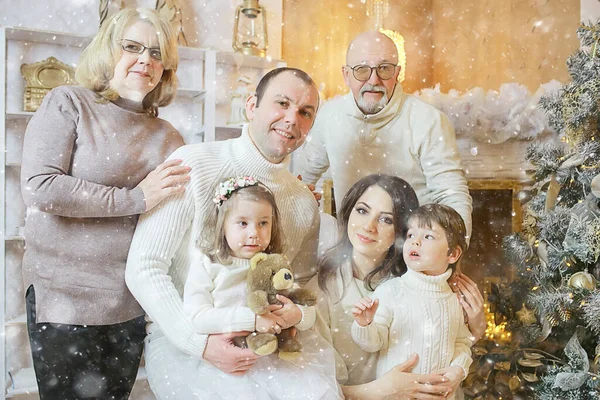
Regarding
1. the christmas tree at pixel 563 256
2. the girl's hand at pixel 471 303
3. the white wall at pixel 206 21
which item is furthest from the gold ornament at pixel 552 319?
the white wall at pixel 206 21

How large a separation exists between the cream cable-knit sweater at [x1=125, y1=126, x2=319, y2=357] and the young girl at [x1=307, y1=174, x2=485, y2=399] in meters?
0.13

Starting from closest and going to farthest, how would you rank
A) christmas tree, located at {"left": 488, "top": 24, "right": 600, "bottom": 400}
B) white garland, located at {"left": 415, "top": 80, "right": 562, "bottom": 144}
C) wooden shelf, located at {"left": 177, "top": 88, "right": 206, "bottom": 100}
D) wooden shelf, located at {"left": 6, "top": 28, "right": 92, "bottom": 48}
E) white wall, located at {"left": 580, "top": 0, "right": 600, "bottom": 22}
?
wooden shelf, located at {"left": 6, "top": 28, "right": 92, "bottom": 48} → wooden shelf, located at {"left": 177, "top": 88, "right": 206, "bottom": 100} → christmas tree, located at {"left": 488, "top": 24, "right": 600, "bottom": 400} → white garland, located at {"left": 415, "top": 80, "right": 562, "bottom": 144} → white wall, located at {"left": 580, "top": 0, "right": 600, "bottom": 22}

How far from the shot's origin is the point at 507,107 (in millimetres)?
1538

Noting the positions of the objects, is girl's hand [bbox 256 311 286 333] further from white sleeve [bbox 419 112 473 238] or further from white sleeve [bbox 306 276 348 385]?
white sleeve [bbox 419 112 473 238]

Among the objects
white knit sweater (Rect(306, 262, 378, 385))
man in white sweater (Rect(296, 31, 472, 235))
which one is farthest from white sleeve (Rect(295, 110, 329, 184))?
white knit sweater (Rect(306, 262, 378, 385))

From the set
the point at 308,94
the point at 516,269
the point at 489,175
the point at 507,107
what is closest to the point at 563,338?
the point at 516,269

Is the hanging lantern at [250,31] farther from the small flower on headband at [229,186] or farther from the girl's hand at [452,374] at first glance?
the girl's hand at [452,374]

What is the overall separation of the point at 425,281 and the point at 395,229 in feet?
0.37

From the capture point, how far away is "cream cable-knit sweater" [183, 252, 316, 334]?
3.26 feet

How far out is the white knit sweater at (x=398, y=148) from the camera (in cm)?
122

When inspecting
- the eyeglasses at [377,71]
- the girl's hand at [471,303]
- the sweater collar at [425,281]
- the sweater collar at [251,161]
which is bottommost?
the girl's hand at [471,303]

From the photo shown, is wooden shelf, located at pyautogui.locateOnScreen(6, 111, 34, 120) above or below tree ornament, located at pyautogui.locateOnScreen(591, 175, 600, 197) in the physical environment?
above

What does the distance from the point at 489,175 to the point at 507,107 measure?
0.69 ft

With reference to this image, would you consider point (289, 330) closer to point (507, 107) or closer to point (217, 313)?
point (217, 313)
